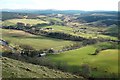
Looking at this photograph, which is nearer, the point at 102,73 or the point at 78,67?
the point at 102,73

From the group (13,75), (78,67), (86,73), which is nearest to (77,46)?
(78,67)

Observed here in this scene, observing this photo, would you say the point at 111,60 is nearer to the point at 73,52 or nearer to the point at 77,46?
the point at 73,52

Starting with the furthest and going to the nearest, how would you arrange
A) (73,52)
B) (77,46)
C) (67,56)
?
(77,46)
(73,52)
(67,56)

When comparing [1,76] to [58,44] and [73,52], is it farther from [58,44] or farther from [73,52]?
[58,44]

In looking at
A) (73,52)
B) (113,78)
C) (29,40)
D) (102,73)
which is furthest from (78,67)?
(29,40)

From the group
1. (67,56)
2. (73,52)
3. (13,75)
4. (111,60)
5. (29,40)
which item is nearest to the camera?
(13,75)

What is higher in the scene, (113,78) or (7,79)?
(7,79)
